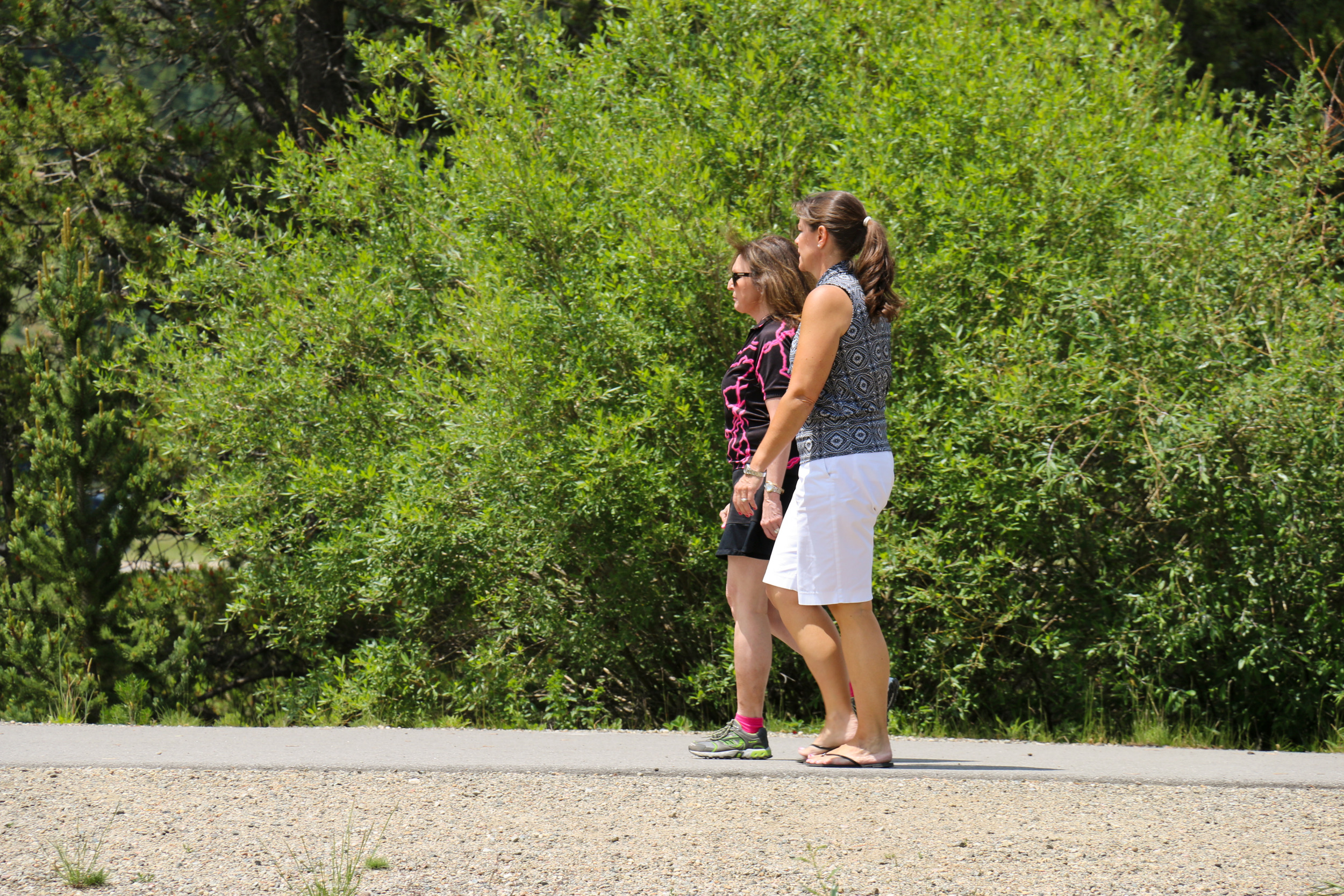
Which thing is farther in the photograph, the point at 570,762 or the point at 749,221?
the point at 749,221

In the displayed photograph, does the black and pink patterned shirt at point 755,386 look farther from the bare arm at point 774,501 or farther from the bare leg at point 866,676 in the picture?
the bare leg at point 866,676

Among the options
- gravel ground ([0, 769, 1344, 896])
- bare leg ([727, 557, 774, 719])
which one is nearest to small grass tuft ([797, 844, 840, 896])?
gravel ground ([0, 769, 1344, 896])

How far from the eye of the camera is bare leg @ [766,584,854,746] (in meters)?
4.13

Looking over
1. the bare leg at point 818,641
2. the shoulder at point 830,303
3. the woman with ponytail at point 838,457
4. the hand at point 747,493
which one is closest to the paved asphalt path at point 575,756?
the bare leg at point 818,641

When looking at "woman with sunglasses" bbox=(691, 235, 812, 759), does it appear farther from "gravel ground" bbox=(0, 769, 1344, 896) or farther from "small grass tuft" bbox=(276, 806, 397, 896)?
"small grass tuft" bbox=(276, 806, 397, 896)

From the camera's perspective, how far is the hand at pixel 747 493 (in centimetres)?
404

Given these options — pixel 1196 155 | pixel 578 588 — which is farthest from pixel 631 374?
pixel 1196 155

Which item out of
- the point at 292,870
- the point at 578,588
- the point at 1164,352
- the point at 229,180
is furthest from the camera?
the point at 229,180

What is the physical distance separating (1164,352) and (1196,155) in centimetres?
127

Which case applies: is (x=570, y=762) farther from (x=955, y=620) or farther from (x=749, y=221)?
(x=749, y=221)

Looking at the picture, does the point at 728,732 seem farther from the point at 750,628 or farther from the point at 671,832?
the point at 671,832

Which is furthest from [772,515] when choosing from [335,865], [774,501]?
[335,865]

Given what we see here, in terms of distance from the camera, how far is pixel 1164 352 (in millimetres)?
5469

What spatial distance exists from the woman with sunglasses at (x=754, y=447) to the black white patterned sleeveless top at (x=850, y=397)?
18cm
